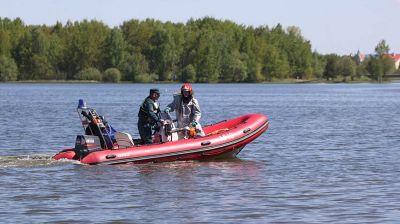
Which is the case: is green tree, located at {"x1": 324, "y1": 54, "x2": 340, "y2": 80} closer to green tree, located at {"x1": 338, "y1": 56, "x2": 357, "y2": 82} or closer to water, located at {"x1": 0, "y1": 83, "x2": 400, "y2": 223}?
green tree, located at {"x1": 338, "y1": 56, "x2": 357, "y2": 82}

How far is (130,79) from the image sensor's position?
13312 cm

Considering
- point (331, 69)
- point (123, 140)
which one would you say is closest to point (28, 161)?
point (123, 140)

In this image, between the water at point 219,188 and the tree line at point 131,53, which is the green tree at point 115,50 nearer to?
the tree line at point 131,53

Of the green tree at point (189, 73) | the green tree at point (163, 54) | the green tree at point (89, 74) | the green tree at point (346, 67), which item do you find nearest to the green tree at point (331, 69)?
the green tree at point (346, 67)

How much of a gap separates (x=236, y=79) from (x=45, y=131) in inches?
4310

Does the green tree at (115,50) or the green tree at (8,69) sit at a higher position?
the green tree at (115,50)

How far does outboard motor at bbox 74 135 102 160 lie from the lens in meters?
19.8

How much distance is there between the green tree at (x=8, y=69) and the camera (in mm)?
129750

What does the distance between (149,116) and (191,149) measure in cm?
114

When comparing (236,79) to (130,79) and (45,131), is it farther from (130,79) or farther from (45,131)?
(45,131)

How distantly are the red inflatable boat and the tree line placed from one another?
105 meters

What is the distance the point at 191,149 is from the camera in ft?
67.5

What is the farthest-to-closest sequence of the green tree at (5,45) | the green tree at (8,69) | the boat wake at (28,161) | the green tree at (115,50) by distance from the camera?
the green tree at (5,45)
the green tree at (115,50)
the green tree at (8,69)
the boat wake at (28,161)

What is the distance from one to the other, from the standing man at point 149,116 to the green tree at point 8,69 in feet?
366
